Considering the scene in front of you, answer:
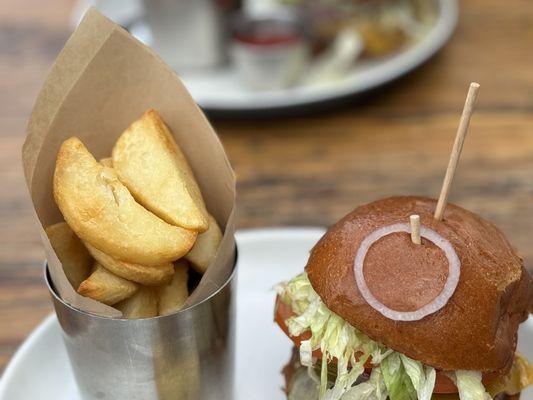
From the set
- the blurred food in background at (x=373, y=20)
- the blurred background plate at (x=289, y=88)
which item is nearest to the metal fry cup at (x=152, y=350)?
the blurred background plate at (x=289, y=88)

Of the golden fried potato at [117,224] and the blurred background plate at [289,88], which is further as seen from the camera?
the blurred background plate at [289,88]

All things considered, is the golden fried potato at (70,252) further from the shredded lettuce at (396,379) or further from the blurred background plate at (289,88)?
the blurred background plate at (289,88)

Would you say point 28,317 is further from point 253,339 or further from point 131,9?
point 131,9

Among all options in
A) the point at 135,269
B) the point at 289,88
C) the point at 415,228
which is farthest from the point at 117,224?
the point at 289,88

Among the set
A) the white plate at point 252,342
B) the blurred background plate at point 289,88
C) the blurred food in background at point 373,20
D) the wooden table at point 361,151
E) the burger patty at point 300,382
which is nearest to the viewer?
the burger patty at point 300,382

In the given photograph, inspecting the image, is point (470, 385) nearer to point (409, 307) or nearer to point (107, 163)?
point (409, 307)

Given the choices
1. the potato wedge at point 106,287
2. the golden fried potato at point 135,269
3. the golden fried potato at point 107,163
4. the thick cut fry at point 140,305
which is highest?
the golden fried potato at point 107,163
